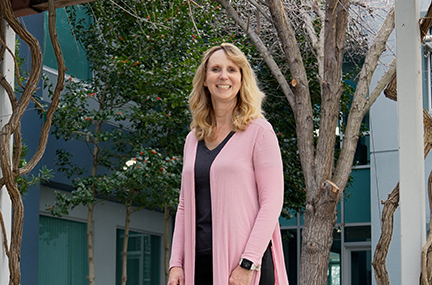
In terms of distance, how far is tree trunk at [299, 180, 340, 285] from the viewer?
19.1 ft

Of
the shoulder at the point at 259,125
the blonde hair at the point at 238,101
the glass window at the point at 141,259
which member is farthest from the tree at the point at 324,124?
the glass window at the point at 141,259

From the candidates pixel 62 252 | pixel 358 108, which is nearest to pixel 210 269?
pixel 358 108

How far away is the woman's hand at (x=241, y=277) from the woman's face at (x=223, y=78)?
64cm

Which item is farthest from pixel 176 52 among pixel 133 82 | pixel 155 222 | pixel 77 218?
pixel 155 222

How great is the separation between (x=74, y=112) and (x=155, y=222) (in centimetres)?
514

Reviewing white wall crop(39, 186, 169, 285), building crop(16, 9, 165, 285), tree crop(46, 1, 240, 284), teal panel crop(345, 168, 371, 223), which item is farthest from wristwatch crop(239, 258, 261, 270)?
teal panel crop(345, 168, 371, 223)

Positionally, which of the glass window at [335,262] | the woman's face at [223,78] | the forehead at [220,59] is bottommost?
the glass window at [335,262]

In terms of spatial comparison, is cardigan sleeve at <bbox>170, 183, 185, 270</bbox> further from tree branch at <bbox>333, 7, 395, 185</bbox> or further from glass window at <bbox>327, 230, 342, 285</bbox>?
glass window at <bbox>327, 230, 342, 285</bbox>

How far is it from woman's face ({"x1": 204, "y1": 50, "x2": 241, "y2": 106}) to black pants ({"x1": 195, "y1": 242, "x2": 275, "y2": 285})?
1.92ft

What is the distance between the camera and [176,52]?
805cm

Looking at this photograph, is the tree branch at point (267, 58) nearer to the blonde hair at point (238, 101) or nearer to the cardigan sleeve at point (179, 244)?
the blonde hair at point (238, 101)

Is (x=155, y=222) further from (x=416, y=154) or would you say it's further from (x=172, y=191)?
(x=416, y=154)

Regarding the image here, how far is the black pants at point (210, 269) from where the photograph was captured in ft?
6.24

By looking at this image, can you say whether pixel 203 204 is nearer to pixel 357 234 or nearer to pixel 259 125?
pixel 259 125
